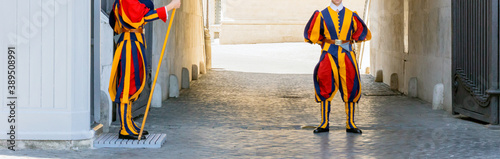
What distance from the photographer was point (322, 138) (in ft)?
26.1

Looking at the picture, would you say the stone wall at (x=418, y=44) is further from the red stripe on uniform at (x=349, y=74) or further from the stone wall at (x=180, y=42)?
the stone wall at (x=180, y=42)

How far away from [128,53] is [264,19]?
1285 inches

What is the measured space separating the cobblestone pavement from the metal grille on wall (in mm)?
232

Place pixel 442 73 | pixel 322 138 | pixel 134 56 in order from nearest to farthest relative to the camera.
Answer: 1. pixel 134 56
2. pixel 322 138
3. pixel 442 73

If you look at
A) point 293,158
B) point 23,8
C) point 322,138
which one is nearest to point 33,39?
point 23,8

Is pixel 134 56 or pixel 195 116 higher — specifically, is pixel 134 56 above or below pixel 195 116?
above

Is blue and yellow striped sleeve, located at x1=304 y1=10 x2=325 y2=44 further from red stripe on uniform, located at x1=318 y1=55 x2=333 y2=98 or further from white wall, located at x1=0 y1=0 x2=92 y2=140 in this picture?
white wall, located at x1=0 y1=0 x2=92 y2=140

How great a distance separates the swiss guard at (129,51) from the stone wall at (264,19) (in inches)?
1265

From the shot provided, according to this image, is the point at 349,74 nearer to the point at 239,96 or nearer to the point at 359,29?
the point at 359,29

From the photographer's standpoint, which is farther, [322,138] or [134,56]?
[322,138]

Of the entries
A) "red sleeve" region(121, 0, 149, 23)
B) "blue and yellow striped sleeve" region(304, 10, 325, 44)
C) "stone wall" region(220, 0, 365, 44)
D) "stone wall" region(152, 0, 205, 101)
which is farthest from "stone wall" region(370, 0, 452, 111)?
"stone wall" region(220, 0, 365, 44)

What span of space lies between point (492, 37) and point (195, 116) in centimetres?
373

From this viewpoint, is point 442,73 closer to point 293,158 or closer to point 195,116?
point 195,116

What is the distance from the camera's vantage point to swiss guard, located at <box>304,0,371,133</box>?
326 inches
